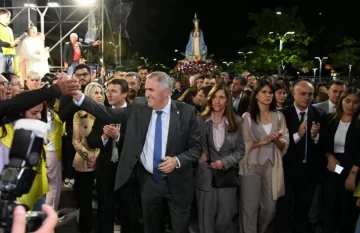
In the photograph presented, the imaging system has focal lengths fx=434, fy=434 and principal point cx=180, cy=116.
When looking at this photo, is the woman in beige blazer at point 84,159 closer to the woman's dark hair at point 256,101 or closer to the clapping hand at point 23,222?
the woman's dark hair at point 256,101

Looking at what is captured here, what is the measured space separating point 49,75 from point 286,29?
29103 millimetres

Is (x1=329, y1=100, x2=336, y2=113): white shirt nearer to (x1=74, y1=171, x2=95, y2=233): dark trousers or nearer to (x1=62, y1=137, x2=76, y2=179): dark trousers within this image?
(x1=74, y1=171, x2=95, y2=233): dark trousers

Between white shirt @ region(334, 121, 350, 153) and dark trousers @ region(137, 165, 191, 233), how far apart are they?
250 centimetres

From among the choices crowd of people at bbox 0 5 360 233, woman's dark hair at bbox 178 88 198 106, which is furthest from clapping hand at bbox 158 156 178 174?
woman's dark hair at bbox 178 88 198 106

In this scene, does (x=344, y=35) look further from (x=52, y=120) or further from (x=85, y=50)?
(x=52, y=120)

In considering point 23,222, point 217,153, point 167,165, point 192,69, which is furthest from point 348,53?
point 23,222

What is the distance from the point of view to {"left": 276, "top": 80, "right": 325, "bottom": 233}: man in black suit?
6285mm

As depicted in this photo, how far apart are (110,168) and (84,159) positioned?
0.52 metres

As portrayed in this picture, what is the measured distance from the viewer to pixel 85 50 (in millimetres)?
13352

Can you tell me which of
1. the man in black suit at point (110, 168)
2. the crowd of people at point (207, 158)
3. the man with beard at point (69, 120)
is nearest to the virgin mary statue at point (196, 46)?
the man with beard at point (69, 120)

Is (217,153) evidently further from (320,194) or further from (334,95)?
Answer: (334,95)

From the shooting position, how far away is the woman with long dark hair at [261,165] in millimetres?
5977

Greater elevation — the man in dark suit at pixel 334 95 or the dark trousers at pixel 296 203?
the man in dark suit at pixel 334 95

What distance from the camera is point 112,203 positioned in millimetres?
5793
